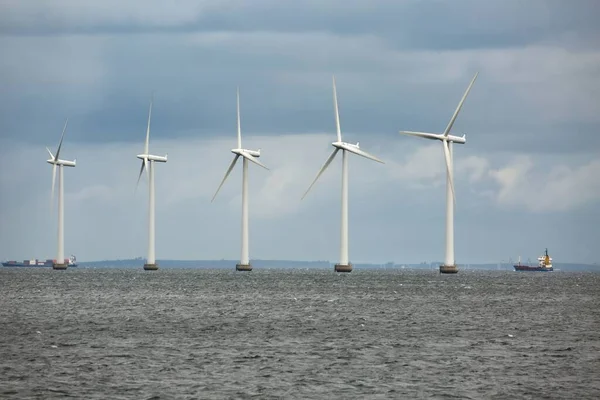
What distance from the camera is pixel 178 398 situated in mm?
54938

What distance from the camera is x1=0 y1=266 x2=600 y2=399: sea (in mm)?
58312

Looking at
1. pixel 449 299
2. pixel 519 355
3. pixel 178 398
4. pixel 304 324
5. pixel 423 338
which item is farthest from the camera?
pixel 449 299

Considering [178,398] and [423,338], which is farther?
[423,338]

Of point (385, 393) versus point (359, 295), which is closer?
point (385, 393)

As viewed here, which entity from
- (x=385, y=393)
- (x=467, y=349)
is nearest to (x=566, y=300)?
(x=467, y=349)

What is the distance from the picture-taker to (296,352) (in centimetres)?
7475

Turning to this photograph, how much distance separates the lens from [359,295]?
160250 millimetres

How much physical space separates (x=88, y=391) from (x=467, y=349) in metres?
30.0

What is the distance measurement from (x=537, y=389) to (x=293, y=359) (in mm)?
17365

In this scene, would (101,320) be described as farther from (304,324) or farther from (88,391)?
(88,391)

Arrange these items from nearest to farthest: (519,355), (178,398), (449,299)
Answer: (178,398) < (519,355) < (449,299)

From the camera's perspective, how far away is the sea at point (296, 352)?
2296 inches

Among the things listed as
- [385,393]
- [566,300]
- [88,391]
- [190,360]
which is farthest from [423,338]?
[566,300]

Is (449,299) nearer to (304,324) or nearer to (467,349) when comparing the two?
(304,324)
